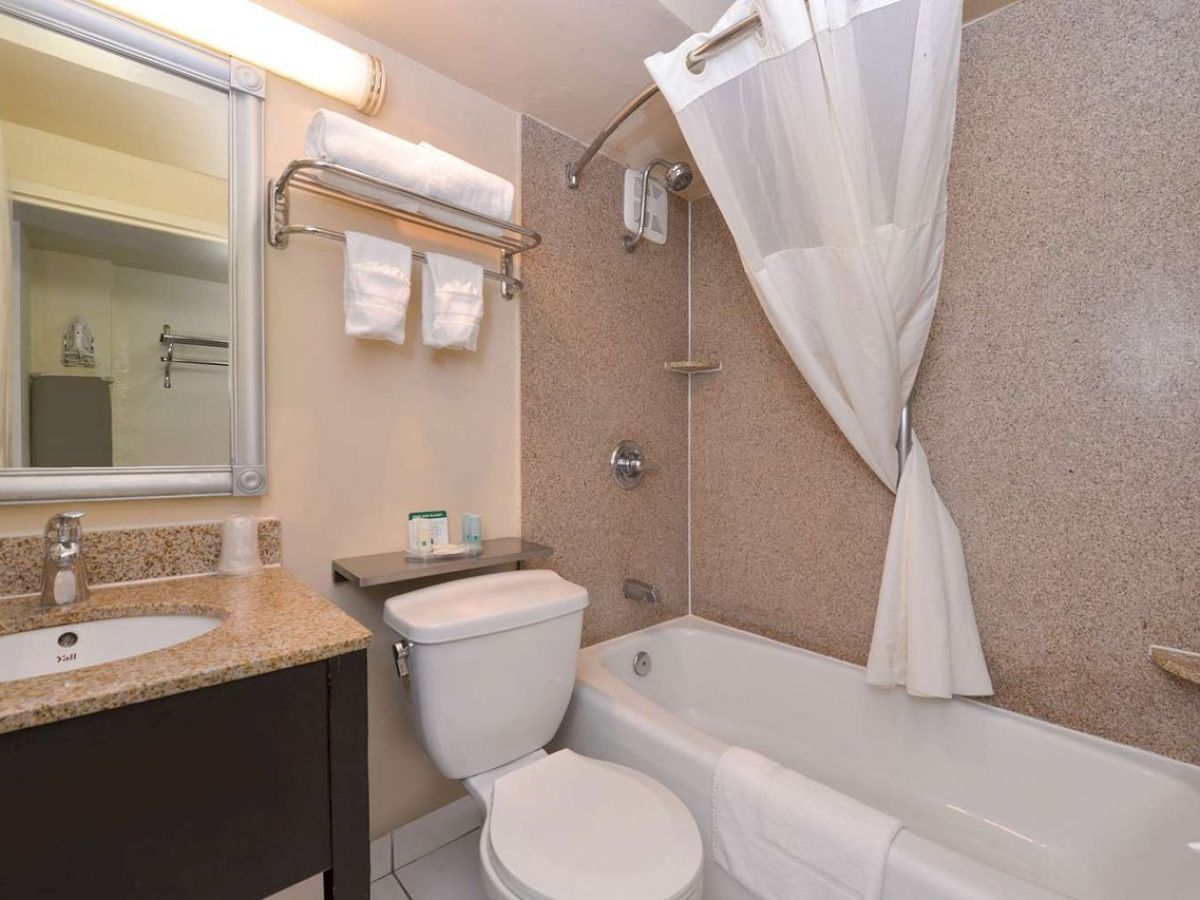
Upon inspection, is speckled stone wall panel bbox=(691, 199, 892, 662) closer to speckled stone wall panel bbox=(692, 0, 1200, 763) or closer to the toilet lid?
speckled stone wall panel bbox=(692, 0, 1200, 763)

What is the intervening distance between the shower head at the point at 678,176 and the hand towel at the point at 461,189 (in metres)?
0.68

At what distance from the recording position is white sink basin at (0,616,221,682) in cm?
86

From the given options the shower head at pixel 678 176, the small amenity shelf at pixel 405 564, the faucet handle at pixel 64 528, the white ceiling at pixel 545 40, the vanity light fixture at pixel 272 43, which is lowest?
the small amenity shelf at pixel 405 564

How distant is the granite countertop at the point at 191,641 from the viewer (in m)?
0.62

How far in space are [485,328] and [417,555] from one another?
673 millimetres

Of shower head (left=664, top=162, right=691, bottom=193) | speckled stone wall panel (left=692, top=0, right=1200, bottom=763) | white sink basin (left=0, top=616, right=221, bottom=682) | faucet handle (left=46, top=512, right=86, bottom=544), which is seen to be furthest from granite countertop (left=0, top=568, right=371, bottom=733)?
shower head (left=664, top=162, right=691, bottom=193)

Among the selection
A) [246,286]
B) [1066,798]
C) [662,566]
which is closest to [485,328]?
[246,286]

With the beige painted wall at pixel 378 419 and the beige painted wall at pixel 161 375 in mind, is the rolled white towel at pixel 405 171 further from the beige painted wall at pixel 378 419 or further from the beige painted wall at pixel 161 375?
the beige painted wall at pixel 161 375

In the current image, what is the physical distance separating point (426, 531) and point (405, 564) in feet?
0.34

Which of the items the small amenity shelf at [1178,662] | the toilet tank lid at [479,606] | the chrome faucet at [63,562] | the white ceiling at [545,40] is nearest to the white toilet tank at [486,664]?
the toilet tank lid at [479,606]

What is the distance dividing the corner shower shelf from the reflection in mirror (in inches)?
54.4

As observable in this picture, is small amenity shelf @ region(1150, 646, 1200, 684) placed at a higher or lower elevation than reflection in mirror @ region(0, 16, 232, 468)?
lower

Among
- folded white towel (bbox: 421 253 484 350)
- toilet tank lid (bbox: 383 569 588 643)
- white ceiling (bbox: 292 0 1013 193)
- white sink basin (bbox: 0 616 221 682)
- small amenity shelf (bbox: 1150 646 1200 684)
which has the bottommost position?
small amenity shelf (bbox: 1150 646 1200 684)

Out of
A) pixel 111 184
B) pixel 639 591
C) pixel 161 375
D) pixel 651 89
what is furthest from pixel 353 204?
pixel 639 591
